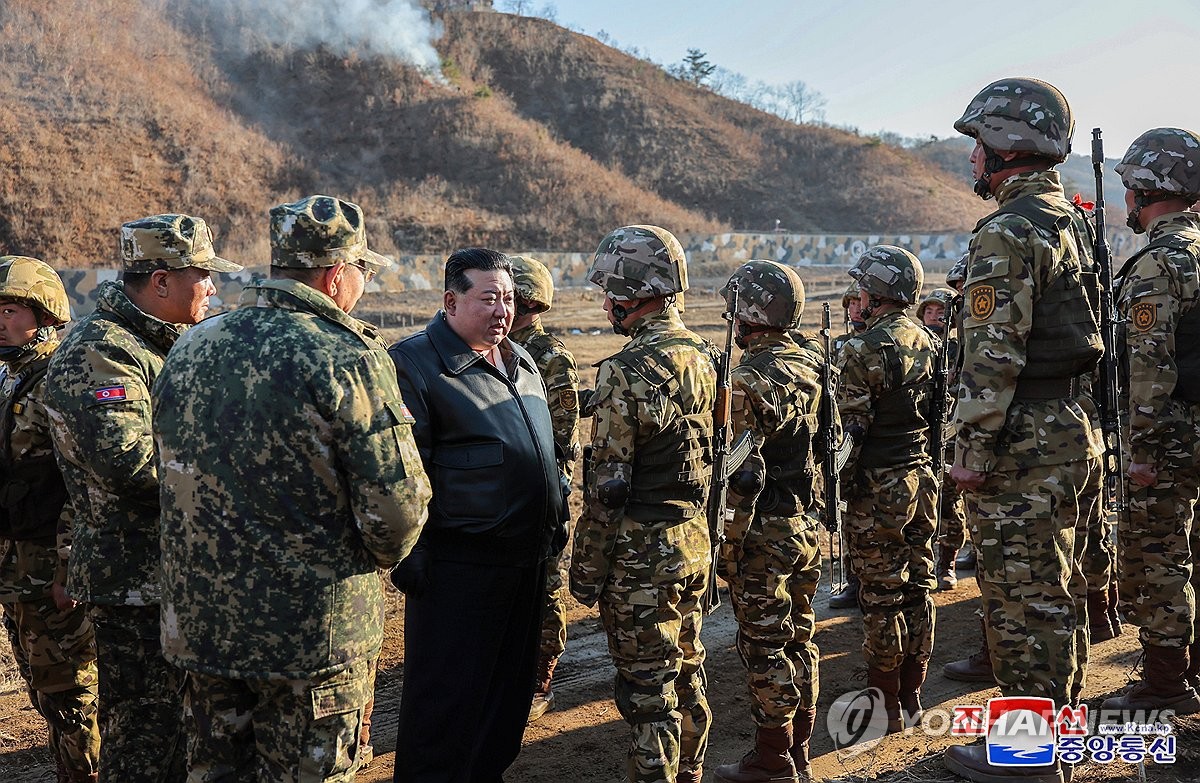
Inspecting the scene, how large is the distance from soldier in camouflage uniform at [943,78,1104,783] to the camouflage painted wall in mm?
20951

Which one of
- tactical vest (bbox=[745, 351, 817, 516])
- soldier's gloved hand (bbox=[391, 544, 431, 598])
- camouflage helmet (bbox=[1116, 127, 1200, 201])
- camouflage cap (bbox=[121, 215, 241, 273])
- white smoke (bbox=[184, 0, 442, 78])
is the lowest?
soldier's gloved hand (bbox=[391, 544, 431, 598])

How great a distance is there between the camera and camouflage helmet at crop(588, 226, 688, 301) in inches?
170

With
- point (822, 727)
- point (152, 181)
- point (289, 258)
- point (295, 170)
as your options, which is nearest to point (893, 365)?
point (822, 727)

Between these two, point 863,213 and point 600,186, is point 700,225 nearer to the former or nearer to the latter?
point 600,186

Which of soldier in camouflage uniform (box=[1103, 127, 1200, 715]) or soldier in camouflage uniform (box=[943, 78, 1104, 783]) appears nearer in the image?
soldier in camouflage uniform (box=[943, 78, 1104, 783])

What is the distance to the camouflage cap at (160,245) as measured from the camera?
403 centimetres

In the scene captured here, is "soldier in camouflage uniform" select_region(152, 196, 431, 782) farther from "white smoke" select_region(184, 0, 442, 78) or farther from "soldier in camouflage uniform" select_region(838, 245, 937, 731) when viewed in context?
"white smoke" select_region(184, 0, 442, 78)

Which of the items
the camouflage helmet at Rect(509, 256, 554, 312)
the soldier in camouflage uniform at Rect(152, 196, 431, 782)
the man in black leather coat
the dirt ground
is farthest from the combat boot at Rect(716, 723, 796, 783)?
the camouflage helmet at Rect(509, 256, 554, 312)

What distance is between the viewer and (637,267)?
4.33 metres

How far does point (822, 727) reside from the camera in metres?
5.54

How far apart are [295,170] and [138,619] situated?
124ft

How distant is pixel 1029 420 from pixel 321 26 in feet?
159

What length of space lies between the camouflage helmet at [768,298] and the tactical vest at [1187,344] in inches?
78.7

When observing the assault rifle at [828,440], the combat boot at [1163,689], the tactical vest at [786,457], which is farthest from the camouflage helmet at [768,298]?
the combat boot at [1163,689]
